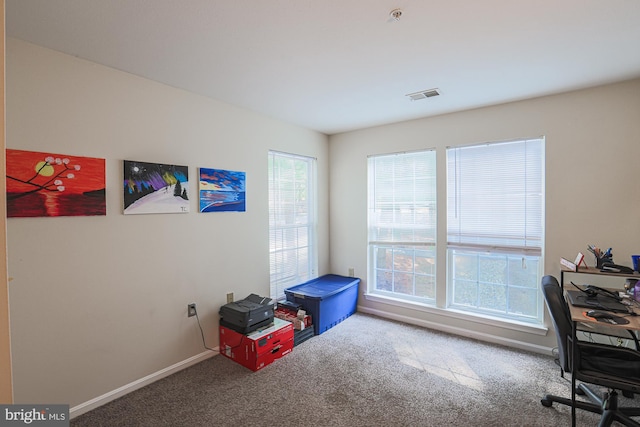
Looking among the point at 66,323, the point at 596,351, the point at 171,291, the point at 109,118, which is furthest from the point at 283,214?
the point at 596,351

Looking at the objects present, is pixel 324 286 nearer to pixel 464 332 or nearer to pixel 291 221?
pixel 291 221

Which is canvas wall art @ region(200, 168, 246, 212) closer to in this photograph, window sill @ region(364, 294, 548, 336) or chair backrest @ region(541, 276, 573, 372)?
window sill @ region(364, 294, 548, 336)

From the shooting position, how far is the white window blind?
2.94 meters

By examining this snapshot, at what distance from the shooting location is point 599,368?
5.93 ft

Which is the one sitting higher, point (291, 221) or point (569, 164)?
point (569, 164)

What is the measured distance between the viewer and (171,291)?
2.55m

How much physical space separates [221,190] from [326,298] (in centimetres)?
170

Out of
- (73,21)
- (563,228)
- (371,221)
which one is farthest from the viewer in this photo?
(371,221)

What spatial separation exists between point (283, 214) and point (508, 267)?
2.64m

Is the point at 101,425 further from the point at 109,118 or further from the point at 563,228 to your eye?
the point at 563,228

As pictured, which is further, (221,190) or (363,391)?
(221,190)

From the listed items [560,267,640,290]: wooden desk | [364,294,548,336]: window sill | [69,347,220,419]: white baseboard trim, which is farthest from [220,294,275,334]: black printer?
[560,267,640,290]: wooden desk

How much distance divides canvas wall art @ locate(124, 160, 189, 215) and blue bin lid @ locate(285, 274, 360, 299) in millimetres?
1656

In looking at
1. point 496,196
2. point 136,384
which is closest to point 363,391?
point 136,384
